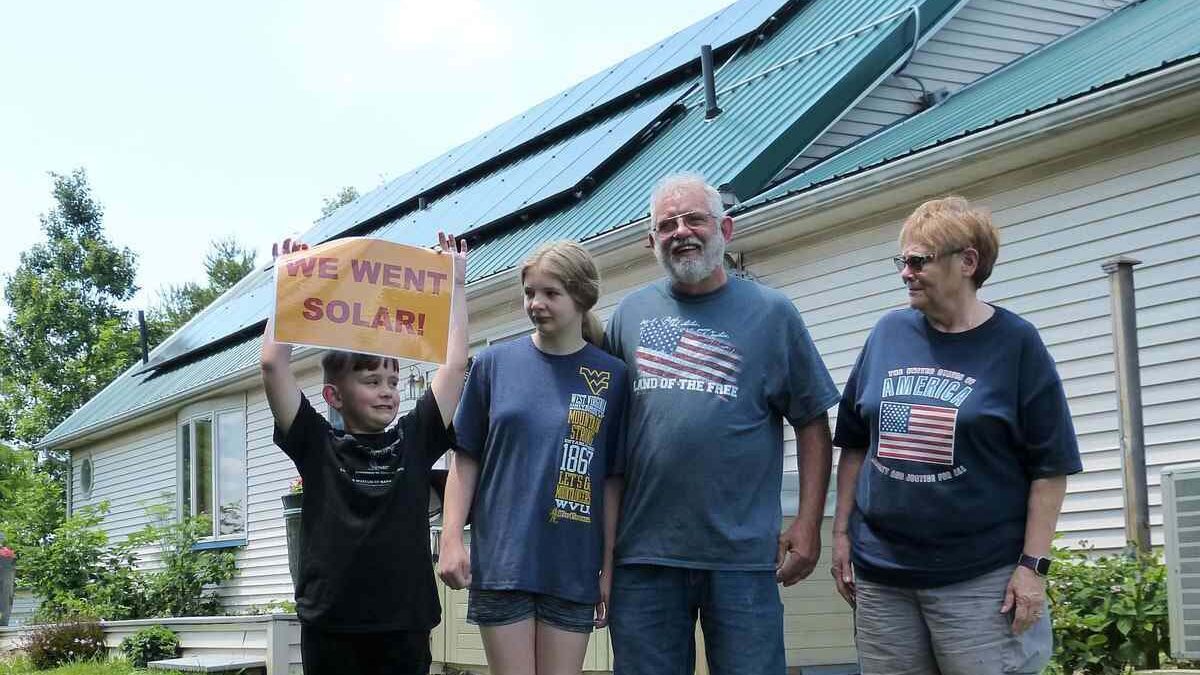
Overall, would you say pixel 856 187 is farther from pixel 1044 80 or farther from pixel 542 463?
pixel 542 463

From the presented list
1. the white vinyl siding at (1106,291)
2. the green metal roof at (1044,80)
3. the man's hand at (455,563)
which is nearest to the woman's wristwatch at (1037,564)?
the man's hand at (455,563)

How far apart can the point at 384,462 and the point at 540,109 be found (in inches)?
554

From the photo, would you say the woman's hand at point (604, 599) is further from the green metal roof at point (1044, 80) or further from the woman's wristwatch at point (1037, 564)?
the green metal roof at point (1044, 80)

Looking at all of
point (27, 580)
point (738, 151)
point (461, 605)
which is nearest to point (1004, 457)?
point (461, 605)

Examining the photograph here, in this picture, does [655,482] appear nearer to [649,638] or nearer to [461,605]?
[649,638]

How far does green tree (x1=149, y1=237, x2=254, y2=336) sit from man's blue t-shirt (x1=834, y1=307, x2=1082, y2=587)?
5045 cm

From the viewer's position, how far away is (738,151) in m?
9.77

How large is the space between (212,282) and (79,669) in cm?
4374

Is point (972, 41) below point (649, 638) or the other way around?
the other way around

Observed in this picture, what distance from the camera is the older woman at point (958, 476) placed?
10.4 feet

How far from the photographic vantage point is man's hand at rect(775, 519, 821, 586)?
11.7 feet

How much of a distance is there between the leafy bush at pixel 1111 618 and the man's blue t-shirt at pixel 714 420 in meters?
2.78

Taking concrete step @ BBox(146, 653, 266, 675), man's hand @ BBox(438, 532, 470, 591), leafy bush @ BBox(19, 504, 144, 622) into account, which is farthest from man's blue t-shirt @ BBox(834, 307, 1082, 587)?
leafy bush @ BBox(19, 504, 144, 622)

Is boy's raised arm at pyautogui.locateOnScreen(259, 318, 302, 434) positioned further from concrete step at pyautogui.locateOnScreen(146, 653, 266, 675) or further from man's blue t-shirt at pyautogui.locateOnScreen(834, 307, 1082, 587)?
concrete step at pyautogui.locateOnScreen(146, 653, 266, 675)
